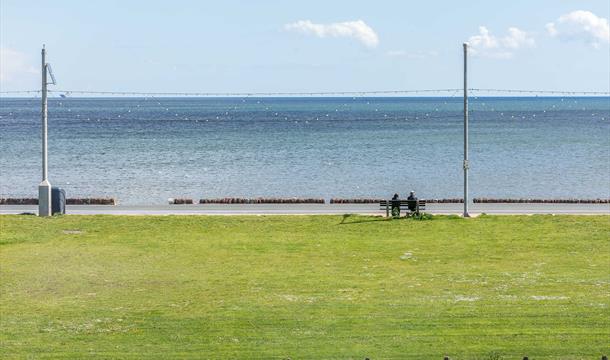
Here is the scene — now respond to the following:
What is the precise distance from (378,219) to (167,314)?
1839cm

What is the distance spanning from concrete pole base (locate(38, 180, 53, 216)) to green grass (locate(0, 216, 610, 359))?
1572mm

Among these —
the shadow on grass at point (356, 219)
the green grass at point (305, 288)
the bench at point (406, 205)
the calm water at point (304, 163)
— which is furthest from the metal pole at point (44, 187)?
the calm water at point (304, 163)

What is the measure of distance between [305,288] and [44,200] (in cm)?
1916

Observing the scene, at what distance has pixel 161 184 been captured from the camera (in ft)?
264

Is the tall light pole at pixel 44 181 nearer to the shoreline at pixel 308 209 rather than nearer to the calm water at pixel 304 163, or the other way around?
the shoreline at pixel 308 209

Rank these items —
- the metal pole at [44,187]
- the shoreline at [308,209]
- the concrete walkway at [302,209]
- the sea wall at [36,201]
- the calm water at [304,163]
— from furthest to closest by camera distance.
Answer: the calm water at [304,163] < the sea wall at [36,201] < the concrete walkway at [302,209] < the shoreline at [308,209] < the metal pole at [44,187]


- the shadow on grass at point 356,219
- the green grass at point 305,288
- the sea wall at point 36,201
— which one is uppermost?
the sea wall at point 36,201

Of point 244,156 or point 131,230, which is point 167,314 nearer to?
point 131,230

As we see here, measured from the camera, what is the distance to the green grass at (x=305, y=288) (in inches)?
839

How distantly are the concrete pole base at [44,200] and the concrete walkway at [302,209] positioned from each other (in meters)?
2.17

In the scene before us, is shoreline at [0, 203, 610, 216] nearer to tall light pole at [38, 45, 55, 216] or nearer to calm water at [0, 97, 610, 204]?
tall light pole at [38, 45, 55, 216]

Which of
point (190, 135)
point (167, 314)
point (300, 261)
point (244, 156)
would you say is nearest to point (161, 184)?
point (244, 156)

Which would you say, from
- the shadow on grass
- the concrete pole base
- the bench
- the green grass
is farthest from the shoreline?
the green grass

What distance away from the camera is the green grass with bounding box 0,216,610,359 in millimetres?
21312
